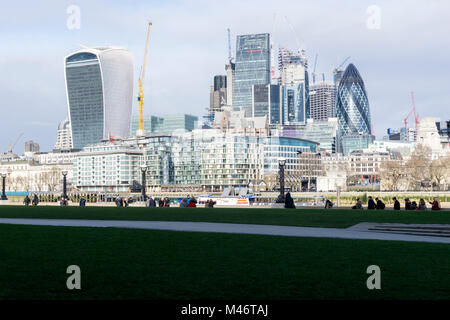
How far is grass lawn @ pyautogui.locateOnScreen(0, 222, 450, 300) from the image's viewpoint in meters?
12.8

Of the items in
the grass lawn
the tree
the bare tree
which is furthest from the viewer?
the tree

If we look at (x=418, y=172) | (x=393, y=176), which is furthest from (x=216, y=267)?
(x=418, y=172)

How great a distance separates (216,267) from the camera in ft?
52.8

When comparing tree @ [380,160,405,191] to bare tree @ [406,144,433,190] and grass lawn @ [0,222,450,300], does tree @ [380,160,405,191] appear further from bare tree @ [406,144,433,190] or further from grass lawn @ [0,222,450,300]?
grass lawn @ [0,222,450,300]

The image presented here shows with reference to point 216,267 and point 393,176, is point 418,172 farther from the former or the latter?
point 216,267

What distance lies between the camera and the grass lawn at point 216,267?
42.0 feet

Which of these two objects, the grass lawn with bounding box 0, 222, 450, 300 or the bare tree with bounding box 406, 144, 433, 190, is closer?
the grass lawn with bounding box 0, 222, 450, 300

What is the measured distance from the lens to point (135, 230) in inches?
1101

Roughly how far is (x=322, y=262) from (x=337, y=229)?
41.9ft

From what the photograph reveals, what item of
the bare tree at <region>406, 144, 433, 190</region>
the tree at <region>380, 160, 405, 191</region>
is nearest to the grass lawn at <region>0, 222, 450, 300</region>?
the tree at <region>380, 160, 405, 191</region>

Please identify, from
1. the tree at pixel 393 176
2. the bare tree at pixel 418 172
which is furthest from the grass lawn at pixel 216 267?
the bare tree at pixel 418 172

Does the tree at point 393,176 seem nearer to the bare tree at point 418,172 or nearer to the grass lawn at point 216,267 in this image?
the bare tree at point 418,172
